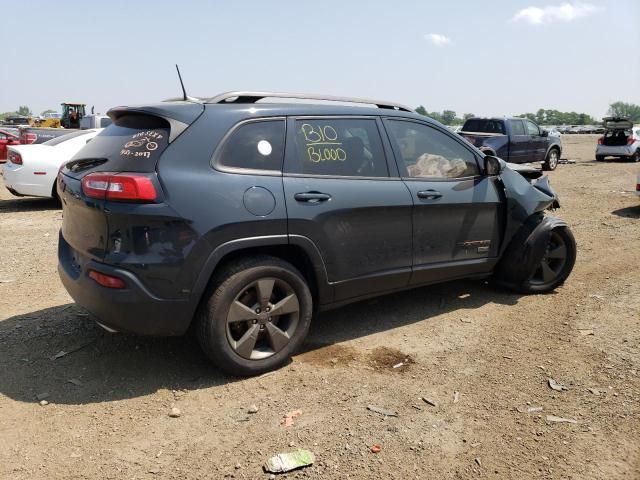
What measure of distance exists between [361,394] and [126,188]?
1.87m

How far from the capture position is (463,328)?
14.4 feet

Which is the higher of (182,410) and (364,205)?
(364,205)

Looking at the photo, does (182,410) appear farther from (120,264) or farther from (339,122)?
(339,122)

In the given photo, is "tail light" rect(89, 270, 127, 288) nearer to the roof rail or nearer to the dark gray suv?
the dark gray suv

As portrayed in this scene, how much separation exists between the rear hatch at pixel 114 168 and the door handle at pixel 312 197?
0.82m

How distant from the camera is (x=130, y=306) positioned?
314 centimetres

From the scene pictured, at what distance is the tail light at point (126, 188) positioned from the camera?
308 centimetres

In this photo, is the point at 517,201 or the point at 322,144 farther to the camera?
the point at 517,201

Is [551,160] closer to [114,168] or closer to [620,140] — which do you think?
[620,140]

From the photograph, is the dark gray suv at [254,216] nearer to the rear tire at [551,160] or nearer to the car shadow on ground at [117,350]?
the car shadow on ground at [117,350]

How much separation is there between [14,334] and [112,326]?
1.53 metres

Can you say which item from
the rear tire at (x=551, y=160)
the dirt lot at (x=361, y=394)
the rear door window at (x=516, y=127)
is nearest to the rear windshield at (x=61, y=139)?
the dirt lot at (x=361, y=394)

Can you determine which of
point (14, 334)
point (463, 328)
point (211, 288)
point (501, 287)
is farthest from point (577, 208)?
point (14, 334)

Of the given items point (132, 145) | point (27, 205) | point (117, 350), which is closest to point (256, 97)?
point (132, 145)
